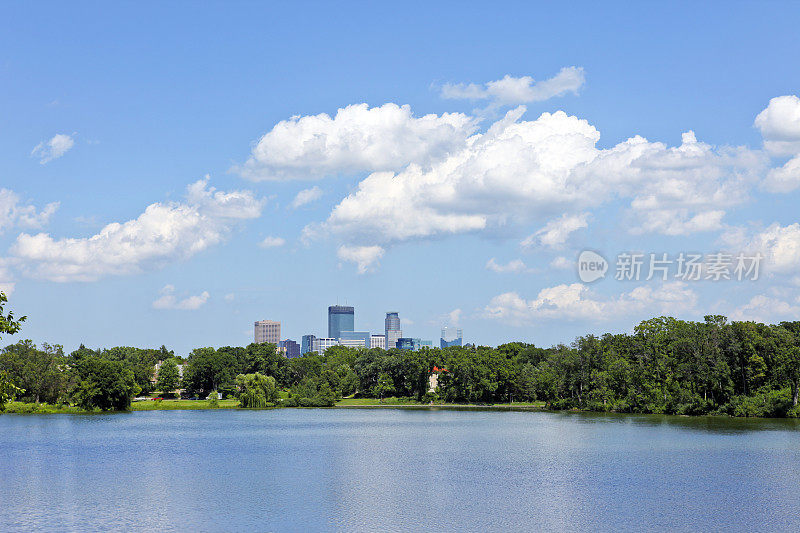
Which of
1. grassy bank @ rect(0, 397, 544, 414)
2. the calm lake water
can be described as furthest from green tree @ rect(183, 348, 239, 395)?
the calm lake water

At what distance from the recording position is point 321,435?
255 feet

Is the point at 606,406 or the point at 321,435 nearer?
the point at 321,435

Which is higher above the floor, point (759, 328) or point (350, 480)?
point (759, 328)

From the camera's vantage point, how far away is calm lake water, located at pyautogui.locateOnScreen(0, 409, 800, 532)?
36.2m

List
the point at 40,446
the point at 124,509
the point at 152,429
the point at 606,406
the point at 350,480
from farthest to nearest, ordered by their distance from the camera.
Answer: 1. the point at 606,406
2. the point at 152,429
3. the point at 40,446
4. the point at 350,480
5. the point at 124,509

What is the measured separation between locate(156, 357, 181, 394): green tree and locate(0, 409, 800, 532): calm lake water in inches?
2791

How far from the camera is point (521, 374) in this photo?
473 ft

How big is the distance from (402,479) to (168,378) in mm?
119347

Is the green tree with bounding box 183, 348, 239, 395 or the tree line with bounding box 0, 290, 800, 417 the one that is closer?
the tree line with bounding box 0, 290, 800, 417

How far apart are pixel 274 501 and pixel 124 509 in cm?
769

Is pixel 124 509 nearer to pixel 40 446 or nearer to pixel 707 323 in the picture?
pixel 40 446

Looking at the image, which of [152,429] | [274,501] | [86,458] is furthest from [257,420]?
[274,501]

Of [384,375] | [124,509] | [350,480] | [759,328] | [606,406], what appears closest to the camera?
[124,509]

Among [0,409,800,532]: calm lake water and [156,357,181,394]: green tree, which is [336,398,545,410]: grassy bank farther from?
[0,409,800,532]: calm lake water
